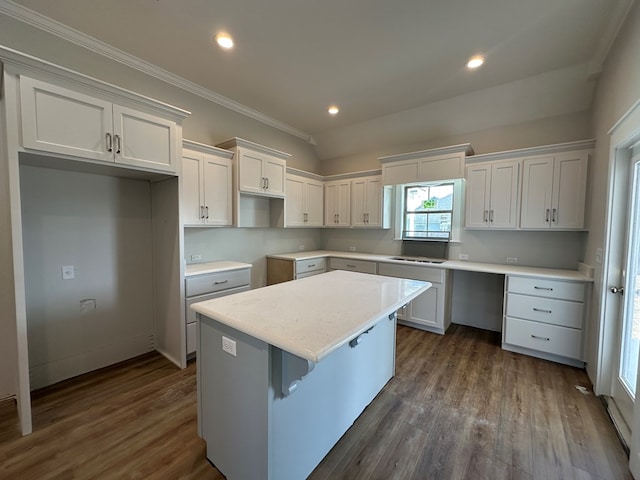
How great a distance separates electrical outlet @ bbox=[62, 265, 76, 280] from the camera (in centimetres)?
237

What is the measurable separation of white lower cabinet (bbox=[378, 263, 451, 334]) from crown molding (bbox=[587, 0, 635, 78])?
8.23 feet

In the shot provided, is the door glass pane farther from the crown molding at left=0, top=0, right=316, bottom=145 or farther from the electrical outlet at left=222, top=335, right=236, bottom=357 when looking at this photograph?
the crown molding at left=0, top=0, right=316, bottom=145

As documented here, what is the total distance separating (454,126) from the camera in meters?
3.72

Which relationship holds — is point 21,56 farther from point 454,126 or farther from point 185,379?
point 454,126

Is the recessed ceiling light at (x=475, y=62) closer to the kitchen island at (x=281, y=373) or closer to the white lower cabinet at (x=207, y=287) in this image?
the kitchen island at (x=281, y=373)

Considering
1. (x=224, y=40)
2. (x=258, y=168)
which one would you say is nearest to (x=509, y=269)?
(x=258, y=168)

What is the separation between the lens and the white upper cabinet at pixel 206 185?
2.97 m

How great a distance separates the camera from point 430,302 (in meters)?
3.56

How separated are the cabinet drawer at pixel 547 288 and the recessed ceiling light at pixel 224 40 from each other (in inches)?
150

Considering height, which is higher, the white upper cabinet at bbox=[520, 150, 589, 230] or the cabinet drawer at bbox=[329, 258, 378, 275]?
the white upper cabinet at bbox=[520, 150, 589, 230]

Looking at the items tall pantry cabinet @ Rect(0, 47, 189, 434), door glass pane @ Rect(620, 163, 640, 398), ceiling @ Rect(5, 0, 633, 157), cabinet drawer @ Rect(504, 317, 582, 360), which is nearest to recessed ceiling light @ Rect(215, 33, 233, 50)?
ceiling @ Rect(5, 0, 633, 157)

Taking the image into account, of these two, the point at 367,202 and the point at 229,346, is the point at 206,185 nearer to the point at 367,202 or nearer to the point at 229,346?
the point at 229,346

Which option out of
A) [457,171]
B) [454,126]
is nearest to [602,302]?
[457,171]

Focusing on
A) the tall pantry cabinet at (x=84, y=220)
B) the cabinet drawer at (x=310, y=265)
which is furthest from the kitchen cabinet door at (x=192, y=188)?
the cabinet drawer at (x=310, y=265)
